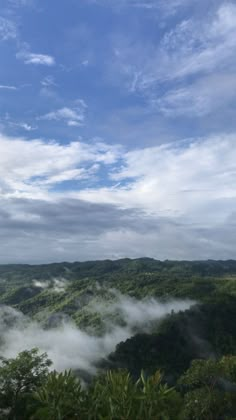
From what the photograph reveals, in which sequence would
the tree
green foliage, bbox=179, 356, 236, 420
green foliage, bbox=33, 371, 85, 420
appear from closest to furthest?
green foliage, bbox=33, 371, 85, 420 < the tree < green foliage, bbox=179, 356, 236, 420

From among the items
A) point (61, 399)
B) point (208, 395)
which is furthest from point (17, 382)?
point (208, 395)

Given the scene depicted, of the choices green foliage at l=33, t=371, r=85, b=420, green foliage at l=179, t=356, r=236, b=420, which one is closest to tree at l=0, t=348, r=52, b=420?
green foliage at l=179, t=356, r=236, b=420

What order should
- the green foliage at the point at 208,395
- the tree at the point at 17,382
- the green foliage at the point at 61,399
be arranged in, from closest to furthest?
1. the green foliage at the point at 61,399
2. the tree at the point at 17,382
3. the green foliage at the point at 208,395

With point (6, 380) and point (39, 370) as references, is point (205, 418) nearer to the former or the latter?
point (39, 370)

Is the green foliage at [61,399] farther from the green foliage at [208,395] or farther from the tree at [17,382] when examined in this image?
the green foliage at [208,395]

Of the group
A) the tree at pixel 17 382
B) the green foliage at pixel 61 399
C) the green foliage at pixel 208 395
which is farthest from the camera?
the green foliage at pixel 208 395

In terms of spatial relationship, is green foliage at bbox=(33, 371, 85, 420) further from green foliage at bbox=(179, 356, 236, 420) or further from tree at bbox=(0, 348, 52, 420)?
green foliage at bbox=(179, 356, 236, 420)

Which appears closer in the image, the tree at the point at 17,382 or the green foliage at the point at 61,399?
the green foliage at the point at 61,399

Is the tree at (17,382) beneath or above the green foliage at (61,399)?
beneath

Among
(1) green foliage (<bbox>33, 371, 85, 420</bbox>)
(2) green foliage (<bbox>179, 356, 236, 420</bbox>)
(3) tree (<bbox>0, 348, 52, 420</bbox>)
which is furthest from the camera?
(2) green foliage (<bbox>179, 356, 236, 420</bbox>)

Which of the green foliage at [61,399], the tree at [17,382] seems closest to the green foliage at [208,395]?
the tree at [17,382]

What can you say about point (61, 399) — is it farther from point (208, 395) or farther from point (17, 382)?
point (208, 395)
